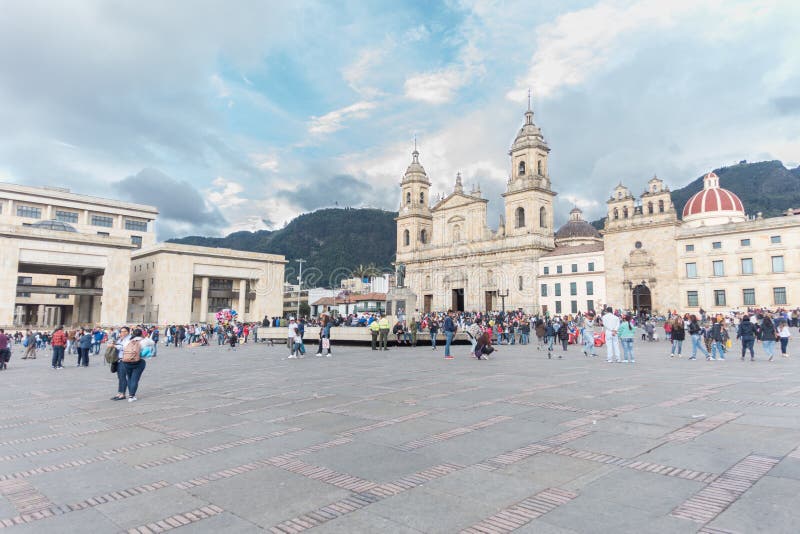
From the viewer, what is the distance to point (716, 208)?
1997 inches

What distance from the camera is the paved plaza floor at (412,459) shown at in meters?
3.56

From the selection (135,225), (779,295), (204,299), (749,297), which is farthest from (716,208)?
(135,225)

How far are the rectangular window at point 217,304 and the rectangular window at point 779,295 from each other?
54.9 metres

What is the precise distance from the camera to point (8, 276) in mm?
40938

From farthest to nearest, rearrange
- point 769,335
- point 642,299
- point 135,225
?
point 135,225 < point 642,299 < point 769,335


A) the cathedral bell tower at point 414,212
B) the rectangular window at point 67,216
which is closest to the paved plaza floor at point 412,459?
the cathedral bell tower at point 414,212

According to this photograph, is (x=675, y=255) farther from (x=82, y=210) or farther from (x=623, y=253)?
(x=82, y=210)

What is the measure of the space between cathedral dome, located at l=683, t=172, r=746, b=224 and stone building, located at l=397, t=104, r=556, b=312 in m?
16.1

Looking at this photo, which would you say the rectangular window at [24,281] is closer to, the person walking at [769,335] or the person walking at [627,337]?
the person walking at [627,337]

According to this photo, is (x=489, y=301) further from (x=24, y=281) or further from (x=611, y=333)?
(x=24, y=281)

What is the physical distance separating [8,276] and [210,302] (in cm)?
1888

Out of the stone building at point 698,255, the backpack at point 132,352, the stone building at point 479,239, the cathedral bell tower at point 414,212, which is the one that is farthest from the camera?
the cathedral bell tower at point 414,212

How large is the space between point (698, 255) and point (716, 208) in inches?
306

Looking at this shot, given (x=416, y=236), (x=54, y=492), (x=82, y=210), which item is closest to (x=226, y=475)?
(x=54, y=492)
